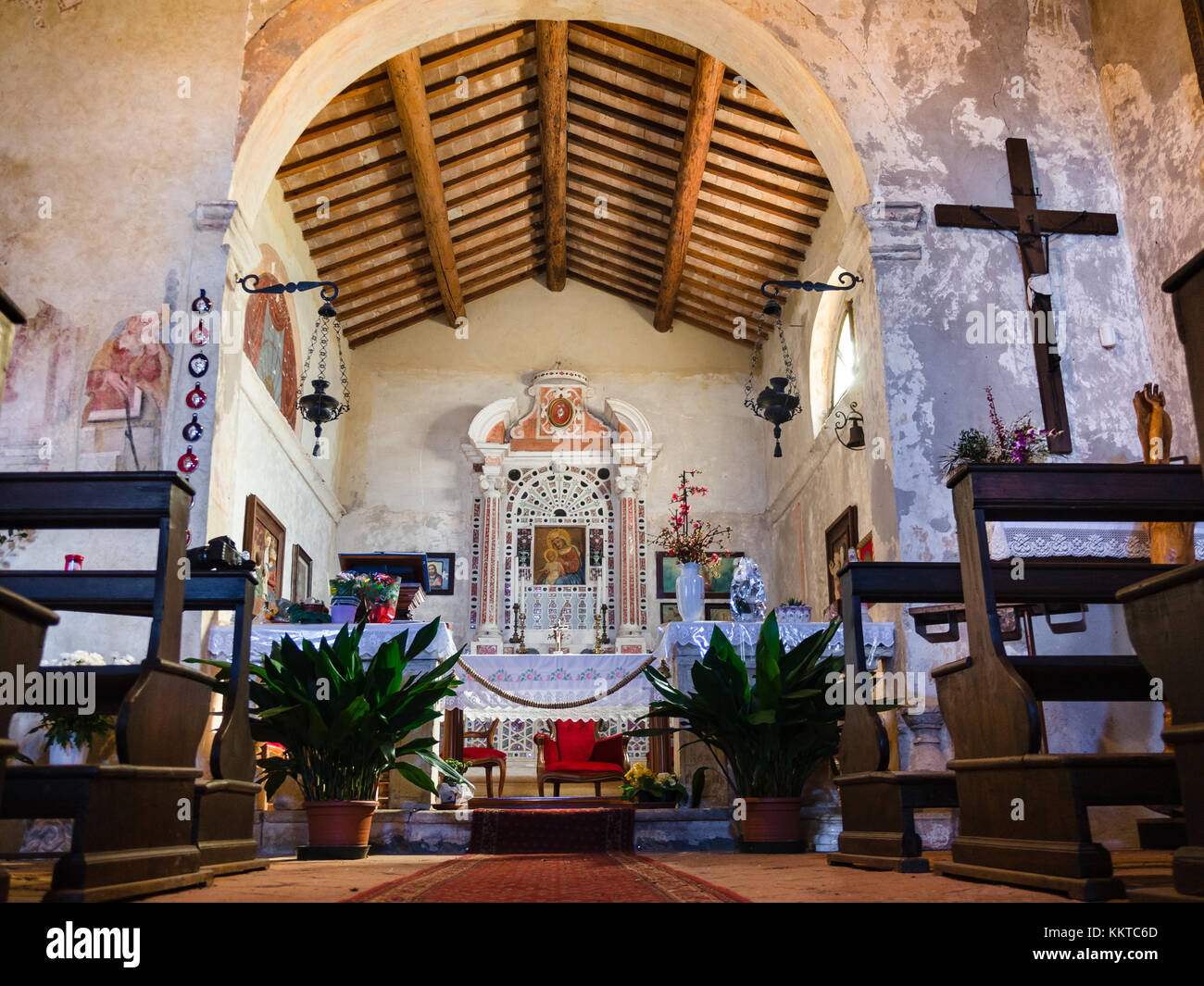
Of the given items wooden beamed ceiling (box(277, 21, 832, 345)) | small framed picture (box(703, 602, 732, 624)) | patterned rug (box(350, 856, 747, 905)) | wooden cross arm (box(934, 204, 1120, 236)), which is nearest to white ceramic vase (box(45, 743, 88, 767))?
patterned rug (box(350, 856, 747, 905))

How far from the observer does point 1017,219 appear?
643cm

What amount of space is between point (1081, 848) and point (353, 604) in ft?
13.8

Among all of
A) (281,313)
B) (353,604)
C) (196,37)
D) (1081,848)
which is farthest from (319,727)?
(281,313)

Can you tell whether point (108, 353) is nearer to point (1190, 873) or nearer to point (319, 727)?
point (319, 727)

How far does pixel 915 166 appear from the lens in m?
6.54

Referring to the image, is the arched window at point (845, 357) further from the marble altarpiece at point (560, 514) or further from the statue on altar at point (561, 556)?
the statue on altar at point (561, 556)

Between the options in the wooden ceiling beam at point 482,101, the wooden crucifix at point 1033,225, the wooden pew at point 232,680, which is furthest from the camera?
the wooden ceiling beam at point 482,101

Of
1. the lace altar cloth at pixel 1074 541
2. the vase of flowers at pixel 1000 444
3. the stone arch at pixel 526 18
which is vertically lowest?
the lace altar cloth at pixel 1074 541

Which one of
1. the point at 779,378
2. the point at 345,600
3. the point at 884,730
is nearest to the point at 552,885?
the point at 884,730

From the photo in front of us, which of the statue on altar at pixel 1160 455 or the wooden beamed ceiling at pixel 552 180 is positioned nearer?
the statue on altar at pixel 1160 455

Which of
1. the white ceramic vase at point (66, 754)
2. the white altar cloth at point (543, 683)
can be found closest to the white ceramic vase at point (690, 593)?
the white altar cloth at point (543, 683)

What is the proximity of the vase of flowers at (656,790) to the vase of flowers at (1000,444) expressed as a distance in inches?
86.3

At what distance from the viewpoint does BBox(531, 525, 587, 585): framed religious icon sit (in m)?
11.5

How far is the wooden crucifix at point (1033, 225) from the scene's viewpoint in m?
6.20
